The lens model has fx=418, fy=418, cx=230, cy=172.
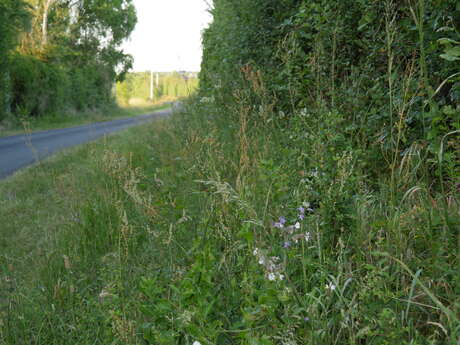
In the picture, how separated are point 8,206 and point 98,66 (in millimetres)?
24713

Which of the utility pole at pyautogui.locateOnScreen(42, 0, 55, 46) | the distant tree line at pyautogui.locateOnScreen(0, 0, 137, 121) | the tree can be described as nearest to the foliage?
the distant tree line at pyautogui.locateOnScreen(0, 0, 137, 121)

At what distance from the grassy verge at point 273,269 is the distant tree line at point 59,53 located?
10078 millimetres

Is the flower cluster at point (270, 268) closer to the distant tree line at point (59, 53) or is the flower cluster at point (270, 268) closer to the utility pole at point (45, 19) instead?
the distant tree line at point (59, 53)

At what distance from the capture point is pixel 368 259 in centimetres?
171

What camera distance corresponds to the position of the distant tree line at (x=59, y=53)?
1515 cm

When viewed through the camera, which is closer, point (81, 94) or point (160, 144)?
point (160, 144)

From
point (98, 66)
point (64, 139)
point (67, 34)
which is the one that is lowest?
point (64, 139)

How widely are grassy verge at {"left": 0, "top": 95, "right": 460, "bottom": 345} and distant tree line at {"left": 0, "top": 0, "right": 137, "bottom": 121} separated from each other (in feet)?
33.1

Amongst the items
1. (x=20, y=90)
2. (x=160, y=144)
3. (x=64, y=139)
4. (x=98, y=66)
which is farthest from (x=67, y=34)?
(x=160, y=144)

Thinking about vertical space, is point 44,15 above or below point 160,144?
above

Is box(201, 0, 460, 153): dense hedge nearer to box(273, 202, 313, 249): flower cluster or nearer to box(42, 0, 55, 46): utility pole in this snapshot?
box(273, 202, 313, 249): flower cluster

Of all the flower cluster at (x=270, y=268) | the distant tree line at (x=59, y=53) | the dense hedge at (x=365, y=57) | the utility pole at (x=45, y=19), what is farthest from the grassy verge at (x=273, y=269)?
the utility pole at (x=45, y=19)

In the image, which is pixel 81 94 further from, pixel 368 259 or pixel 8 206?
pixel 368 259

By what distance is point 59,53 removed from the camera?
21328mm
